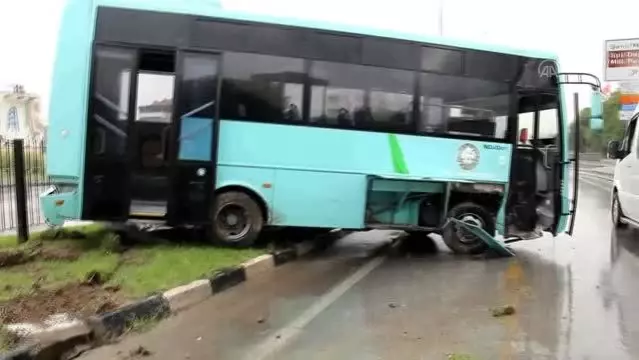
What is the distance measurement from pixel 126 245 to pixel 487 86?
5907mm

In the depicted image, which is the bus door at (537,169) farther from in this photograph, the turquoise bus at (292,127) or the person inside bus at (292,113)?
the person inside bus at (292,113)

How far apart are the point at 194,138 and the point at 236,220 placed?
1366mm

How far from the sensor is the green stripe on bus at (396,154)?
9.64 metres

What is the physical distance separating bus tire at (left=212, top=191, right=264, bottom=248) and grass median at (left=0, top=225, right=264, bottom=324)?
29cm

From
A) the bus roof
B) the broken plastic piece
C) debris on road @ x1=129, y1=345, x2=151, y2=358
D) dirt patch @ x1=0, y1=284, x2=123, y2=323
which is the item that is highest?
the bus roof

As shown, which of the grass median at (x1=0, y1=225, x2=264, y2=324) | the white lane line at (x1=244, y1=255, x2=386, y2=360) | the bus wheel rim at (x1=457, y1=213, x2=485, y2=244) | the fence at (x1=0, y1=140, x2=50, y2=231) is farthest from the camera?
the fence at (x1=0, y1=140, x2=50, y2=231)

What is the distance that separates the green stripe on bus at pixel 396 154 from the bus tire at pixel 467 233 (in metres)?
1.13

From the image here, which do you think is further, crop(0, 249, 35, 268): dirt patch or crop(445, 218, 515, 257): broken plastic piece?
crop(445, 218, 515, 257): broken plastic piece

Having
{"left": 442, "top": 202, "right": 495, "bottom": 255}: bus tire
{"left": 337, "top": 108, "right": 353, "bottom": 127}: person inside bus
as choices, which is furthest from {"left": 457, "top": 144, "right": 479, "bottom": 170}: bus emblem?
{"left": 337, "top": 108, "right": 353, "bottom": 127}: person inside bus

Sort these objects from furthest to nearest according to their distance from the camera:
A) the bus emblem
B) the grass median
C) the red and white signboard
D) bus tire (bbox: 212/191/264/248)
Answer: the red and white signboard, the bus emblem, bus tire (bbox: 212/191/264/248), the grass median

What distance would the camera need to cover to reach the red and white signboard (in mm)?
31250

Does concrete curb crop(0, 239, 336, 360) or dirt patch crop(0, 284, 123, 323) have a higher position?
dirt patch crop(0, 284, 123, 323)

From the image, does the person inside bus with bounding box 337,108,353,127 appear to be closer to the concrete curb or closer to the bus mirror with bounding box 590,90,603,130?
the concrete curb

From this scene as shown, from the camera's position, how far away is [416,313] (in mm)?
6453
